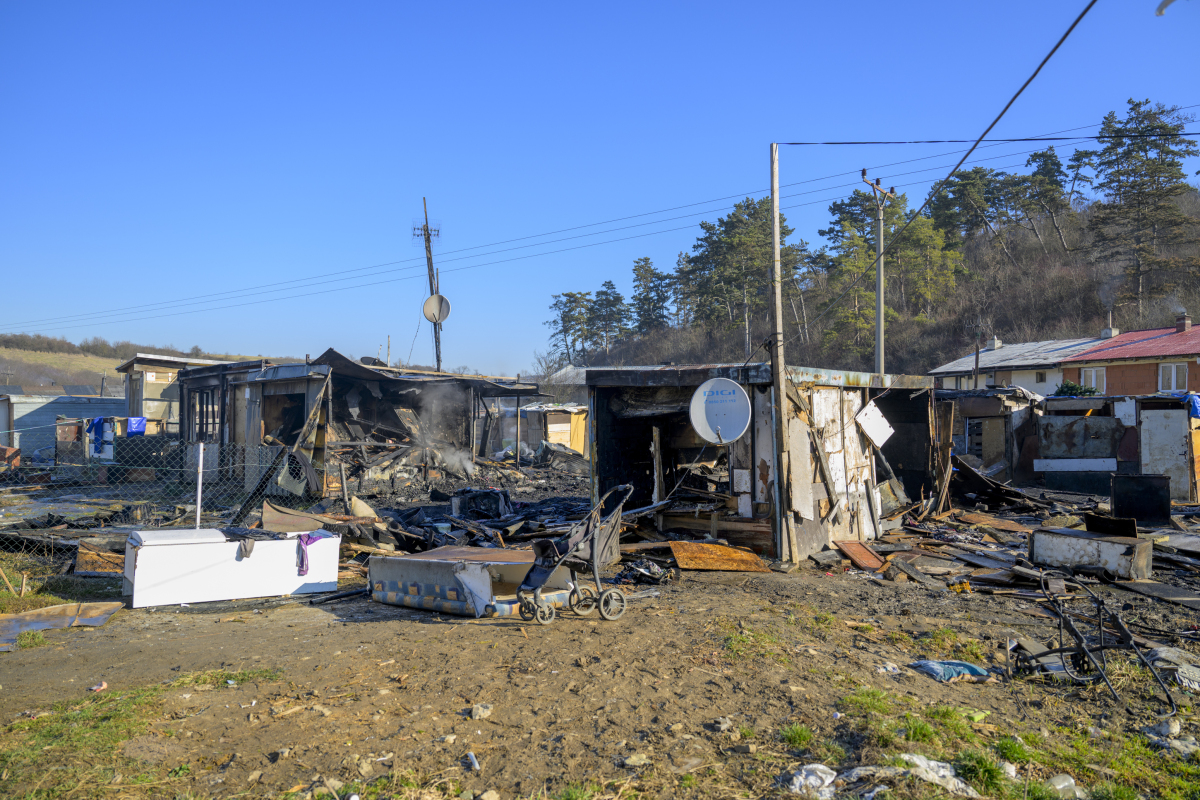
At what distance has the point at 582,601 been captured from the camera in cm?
664

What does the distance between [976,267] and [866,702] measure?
176 ft

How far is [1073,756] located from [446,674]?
3941 mm

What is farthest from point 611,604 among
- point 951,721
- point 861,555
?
point 861,555

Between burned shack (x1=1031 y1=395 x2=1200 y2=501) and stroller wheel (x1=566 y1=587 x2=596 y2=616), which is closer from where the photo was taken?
stroller wheel (x1=566 y1=587 x2=596 y2=616)

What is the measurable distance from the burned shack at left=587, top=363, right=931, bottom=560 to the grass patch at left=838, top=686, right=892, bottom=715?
185 inches

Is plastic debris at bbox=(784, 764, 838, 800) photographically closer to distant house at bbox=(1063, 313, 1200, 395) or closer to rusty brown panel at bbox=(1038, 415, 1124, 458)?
rusty brown panel at bbox=(1038, 415, 1124, 458)

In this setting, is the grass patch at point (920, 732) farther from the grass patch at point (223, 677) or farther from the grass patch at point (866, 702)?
the grass patch at point (223, 677)

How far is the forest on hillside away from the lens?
131 feet

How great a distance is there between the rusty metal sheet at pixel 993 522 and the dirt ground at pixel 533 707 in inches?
210

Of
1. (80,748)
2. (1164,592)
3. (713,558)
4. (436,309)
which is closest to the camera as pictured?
(80,748)

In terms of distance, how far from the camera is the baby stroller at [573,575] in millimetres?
6383

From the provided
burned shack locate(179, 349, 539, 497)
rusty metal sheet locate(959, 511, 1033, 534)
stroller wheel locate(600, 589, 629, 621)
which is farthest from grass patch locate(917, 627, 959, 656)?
burned shack locate(179, 349, 539, 497)

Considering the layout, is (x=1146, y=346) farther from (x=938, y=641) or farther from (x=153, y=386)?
(x=153, y=386)

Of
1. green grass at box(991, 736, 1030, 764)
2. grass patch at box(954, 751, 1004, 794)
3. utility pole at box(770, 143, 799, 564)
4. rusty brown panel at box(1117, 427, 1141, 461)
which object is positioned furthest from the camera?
rusty brown panel at box(1117, 427, 1141, 461)
